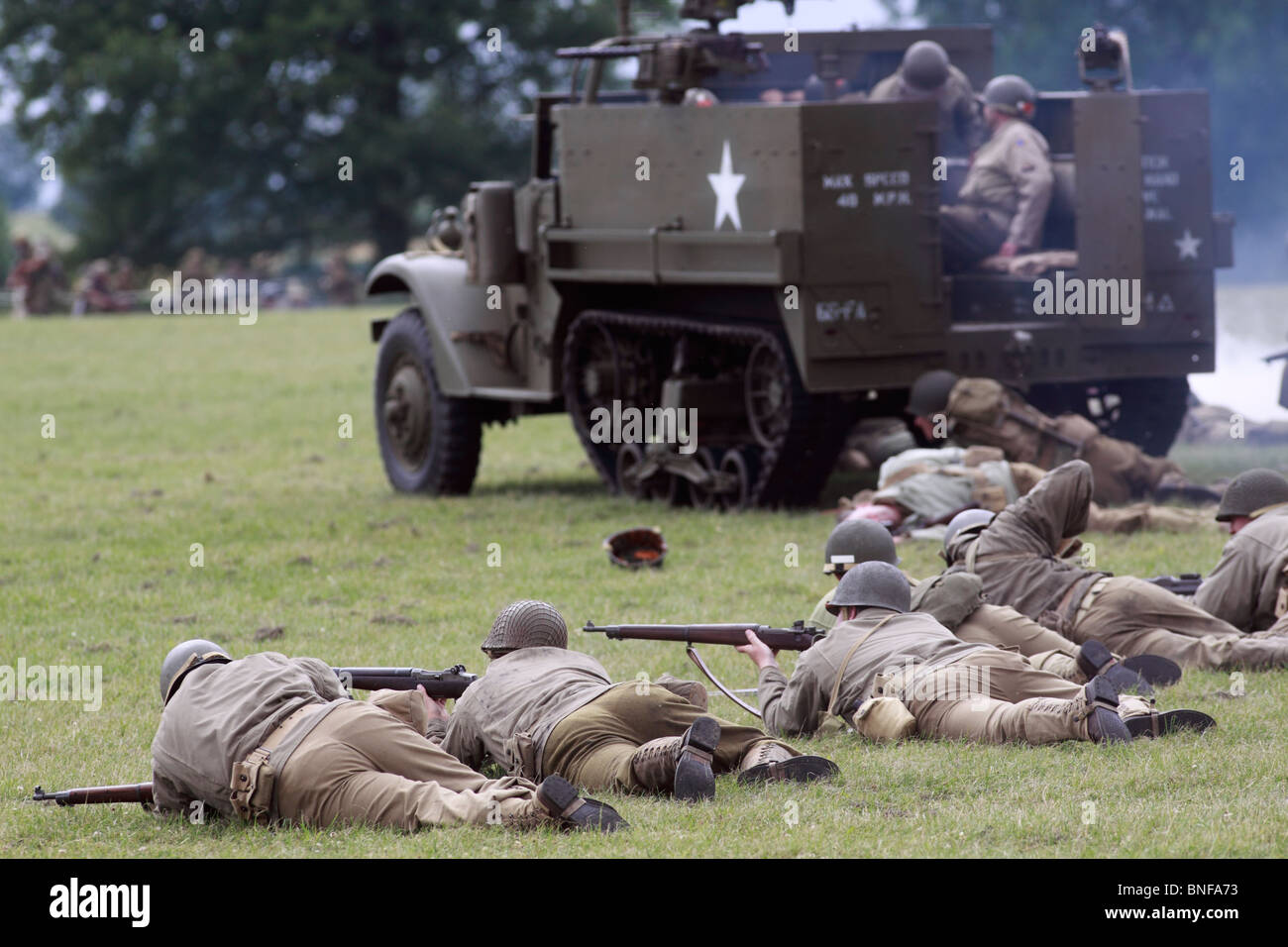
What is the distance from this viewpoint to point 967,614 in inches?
300

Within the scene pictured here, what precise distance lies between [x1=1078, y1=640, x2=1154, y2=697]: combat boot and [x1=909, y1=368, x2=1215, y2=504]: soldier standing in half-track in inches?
173

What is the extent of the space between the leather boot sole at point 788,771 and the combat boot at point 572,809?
0.69 meters

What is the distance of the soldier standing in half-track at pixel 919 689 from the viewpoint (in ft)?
21.8

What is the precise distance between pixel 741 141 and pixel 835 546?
15.3ft

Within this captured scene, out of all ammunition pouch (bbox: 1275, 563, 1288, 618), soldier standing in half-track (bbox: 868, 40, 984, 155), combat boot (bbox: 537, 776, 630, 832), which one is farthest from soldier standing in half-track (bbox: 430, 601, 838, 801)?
soldier standing in half-track (bbox: 868, 40, 984, 155)

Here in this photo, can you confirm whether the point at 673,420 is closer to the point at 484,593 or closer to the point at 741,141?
the point at 741,141

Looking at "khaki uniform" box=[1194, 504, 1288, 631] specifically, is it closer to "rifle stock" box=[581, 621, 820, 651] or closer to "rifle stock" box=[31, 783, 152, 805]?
"rifle stock" box=[581, 621, 820, 651]

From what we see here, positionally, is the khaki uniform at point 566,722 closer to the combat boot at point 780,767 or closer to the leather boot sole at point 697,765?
the combat boot at point 780,767

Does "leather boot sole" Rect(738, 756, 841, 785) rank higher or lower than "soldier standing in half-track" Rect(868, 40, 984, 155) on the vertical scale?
lower

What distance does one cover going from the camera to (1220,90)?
1759 inches

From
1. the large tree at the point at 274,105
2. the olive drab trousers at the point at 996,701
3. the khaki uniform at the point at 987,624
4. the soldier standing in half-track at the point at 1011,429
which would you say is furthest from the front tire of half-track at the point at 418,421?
the large tree at the point at 274,105

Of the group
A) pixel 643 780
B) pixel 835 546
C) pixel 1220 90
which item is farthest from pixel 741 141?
pixel 1220 90

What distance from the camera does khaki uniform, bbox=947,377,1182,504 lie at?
38.6 feet

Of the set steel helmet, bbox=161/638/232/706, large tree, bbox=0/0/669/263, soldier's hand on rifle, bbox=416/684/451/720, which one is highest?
large tree, bbox=0/0/669/263
